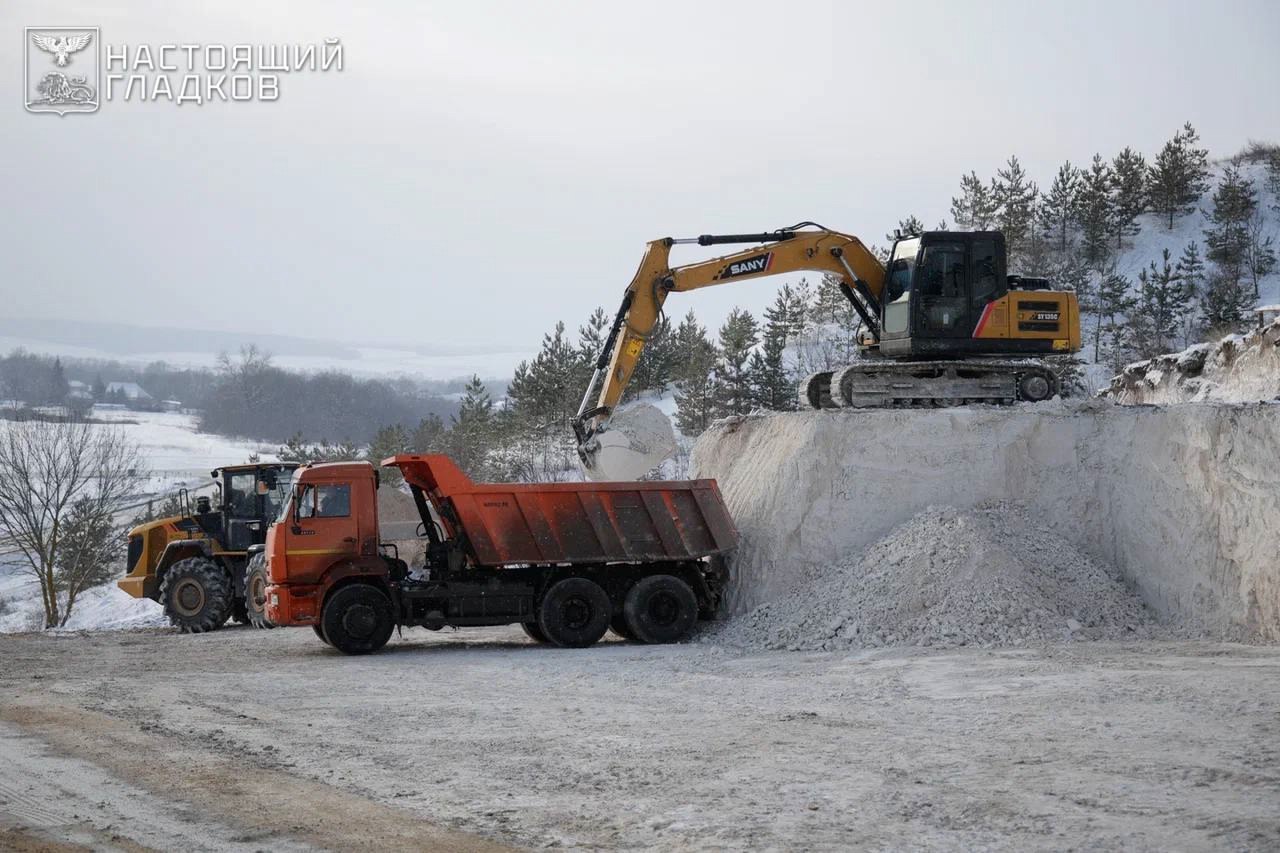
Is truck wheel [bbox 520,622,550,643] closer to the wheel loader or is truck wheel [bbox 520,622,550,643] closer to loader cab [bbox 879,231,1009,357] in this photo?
the wheel loader

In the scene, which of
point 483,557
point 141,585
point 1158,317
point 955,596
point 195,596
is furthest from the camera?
point 1158,317

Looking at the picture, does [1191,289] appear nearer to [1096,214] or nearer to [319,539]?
[1096,214]

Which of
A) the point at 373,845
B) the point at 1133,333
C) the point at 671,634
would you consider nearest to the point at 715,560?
the point at 671,634

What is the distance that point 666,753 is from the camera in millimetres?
9789

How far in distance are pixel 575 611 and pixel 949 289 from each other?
779 cm

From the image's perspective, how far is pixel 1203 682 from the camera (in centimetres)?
1119

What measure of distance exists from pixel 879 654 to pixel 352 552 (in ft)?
22.4

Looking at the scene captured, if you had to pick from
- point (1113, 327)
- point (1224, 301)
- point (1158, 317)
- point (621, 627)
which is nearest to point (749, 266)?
point (621, 627)

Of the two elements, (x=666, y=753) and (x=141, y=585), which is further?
(x=141, y=585)

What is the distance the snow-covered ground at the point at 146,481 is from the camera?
36.7m

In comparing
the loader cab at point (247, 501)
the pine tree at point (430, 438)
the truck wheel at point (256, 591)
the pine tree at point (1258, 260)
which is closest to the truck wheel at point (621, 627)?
the truck wheel at point (256, 591)

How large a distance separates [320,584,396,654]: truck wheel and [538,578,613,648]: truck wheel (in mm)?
2039

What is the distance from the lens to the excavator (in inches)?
745

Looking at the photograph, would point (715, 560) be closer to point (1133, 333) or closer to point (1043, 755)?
point (1043, 755)
